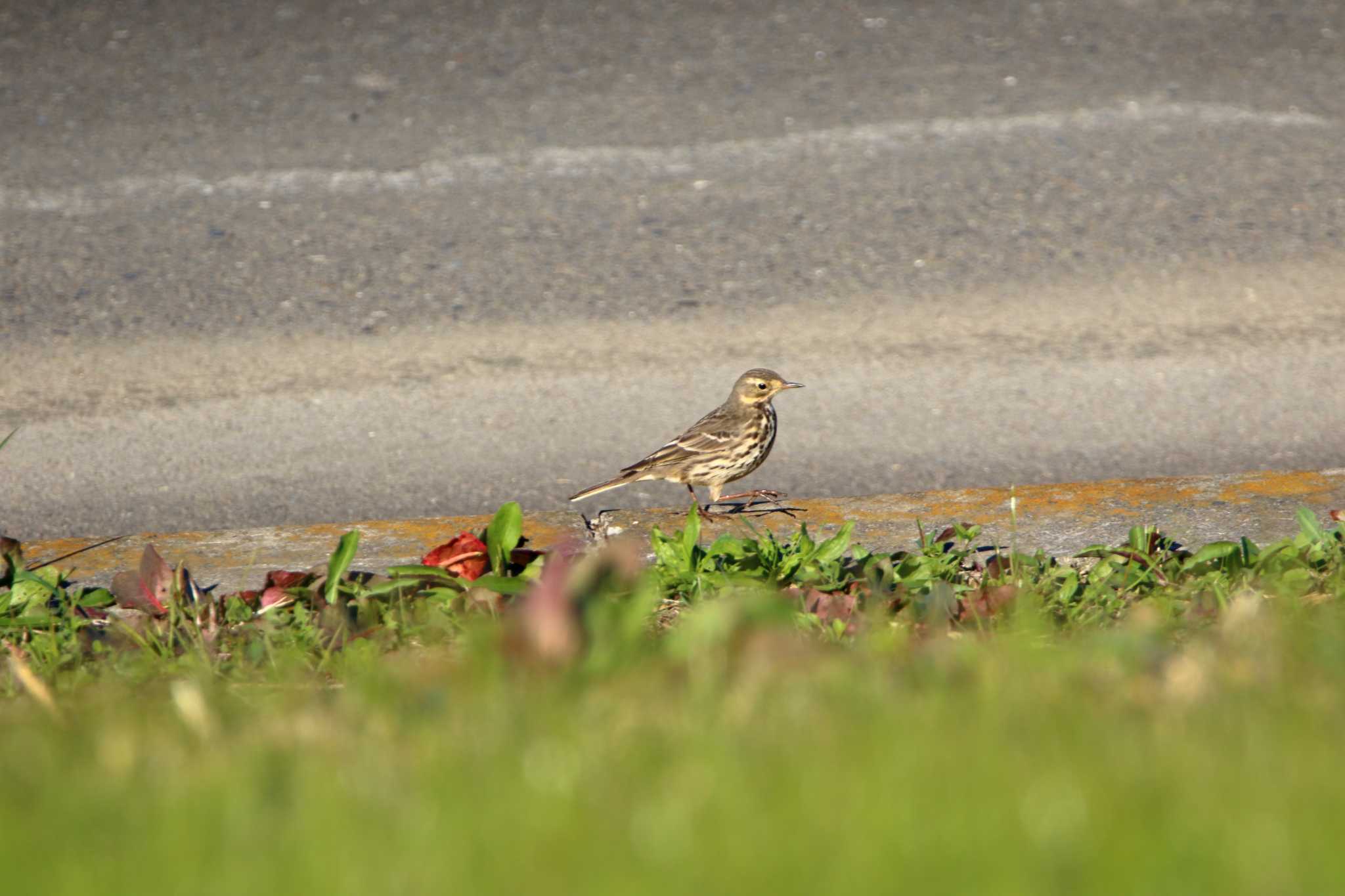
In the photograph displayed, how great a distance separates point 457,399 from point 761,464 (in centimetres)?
141

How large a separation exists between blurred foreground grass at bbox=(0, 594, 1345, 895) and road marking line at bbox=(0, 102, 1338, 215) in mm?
5397

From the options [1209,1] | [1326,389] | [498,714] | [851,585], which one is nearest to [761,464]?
[851,585]

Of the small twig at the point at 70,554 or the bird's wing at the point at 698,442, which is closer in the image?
the small twig at the point at 70,554

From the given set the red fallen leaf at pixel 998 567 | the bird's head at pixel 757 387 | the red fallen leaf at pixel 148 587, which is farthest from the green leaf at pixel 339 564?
the bird's head at pixel 757 387

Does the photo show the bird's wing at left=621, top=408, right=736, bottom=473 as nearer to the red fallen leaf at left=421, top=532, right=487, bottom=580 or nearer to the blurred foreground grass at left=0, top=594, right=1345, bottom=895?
the red fallen leaf at left=421, top=532, right=487, bottom=580

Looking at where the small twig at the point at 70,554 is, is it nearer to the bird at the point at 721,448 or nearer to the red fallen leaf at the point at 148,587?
the red fallen leaf at the point at 148,587

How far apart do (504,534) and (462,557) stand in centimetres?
14

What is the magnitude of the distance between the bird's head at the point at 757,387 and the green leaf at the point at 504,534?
5.72ft

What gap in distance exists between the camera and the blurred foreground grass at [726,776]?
7.67 ft

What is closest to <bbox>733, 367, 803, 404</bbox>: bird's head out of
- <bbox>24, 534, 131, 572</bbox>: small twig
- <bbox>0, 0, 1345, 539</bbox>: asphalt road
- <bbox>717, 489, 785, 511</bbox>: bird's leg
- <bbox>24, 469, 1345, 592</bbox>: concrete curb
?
<bbox>0, 0, 1345, 539</bbox>: asphalt road

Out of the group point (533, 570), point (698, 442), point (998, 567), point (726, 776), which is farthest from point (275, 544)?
point (726, 776)

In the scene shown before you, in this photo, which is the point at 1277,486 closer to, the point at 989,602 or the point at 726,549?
the point at 989,602

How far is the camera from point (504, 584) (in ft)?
14.7

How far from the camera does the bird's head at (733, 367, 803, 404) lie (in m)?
6.36
